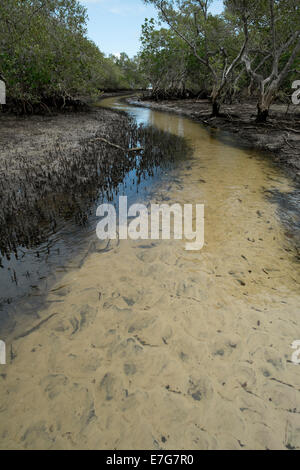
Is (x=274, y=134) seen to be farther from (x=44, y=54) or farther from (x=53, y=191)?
(x=44, y=54)

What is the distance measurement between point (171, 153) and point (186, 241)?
286 inches

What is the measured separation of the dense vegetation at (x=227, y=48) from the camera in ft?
38.6

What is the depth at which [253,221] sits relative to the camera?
527cm

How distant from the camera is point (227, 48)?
2369cm

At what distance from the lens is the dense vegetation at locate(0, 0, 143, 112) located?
13117mm

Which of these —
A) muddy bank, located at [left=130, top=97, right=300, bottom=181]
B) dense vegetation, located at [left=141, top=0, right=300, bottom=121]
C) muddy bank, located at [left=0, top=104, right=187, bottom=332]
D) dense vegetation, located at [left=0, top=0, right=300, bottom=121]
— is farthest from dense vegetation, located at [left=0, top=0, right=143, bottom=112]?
muddy bank, located at [left=130, top=97, right=300, bottom=181]

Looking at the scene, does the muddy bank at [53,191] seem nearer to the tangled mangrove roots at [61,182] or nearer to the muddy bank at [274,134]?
the tangled mangrove roots at [61,182]

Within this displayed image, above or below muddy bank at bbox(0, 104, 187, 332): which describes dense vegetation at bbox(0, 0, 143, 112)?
above

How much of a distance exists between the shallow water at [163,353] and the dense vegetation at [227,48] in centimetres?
1284

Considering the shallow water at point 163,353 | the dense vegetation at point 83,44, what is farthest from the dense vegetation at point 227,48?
the shallow water at point 163,353

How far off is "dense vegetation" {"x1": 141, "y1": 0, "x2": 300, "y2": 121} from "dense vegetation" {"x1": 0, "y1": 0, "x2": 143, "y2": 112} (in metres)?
7.03

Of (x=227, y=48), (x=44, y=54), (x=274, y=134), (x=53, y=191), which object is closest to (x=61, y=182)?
(x=53, y=191)

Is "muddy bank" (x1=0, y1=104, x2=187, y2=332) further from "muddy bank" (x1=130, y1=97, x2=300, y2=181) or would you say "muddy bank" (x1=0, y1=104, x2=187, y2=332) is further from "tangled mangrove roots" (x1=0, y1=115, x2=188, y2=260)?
"muddy bank" (x1=130, y1=97, x2=300, y2=181)

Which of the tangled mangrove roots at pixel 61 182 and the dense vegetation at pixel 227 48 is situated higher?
the dense vegetation at pixel 227 48
